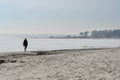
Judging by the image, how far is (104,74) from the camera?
47.8 feet

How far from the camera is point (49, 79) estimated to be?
13477mm

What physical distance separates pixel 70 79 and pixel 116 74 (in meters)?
2.63

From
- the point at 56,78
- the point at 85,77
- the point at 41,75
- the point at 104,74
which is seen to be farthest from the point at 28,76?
the point at 104,74

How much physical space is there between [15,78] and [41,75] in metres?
1.37

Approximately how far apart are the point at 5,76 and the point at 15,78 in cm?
97

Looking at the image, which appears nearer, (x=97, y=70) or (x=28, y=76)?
(x=28, y=76)

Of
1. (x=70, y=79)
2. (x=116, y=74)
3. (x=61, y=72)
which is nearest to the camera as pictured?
(x=70, y=79)

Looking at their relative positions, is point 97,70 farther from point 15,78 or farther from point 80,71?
point 15,78

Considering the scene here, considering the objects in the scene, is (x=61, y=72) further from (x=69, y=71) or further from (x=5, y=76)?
(x=5, y=76)

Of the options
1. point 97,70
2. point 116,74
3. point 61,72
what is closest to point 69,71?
point 61,72

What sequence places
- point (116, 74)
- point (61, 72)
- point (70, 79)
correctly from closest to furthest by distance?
point (70, 79), point (116, 74), point (61, 72)

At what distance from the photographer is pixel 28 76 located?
47.5ft

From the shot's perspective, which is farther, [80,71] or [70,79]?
[80,71]

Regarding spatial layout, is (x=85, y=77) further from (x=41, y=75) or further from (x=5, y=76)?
(x=5, y=76)
